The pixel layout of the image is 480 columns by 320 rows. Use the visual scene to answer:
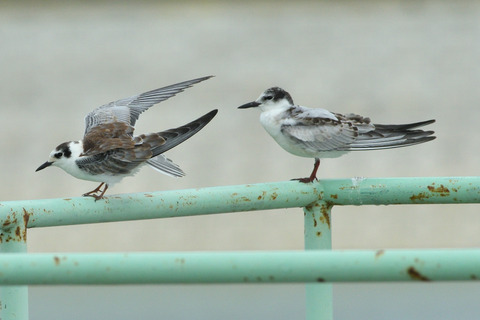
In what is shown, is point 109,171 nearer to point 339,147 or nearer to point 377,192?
point 339,147

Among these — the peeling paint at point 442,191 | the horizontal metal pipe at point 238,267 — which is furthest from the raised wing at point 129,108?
the horizontal metal pipe at point 238,267

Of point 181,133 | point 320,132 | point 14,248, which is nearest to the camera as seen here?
point 14,248

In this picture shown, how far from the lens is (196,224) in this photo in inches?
315

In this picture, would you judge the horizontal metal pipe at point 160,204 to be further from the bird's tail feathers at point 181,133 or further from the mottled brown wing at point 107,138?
the mottled brown wing at point 107,138

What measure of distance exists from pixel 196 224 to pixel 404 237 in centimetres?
171

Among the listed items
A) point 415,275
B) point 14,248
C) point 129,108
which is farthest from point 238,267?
point 129,108

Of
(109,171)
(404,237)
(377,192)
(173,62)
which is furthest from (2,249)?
(404,237)

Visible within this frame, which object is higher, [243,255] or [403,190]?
[403,190]

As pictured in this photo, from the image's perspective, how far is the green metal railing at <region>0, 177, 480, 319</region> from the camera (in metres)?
1.15

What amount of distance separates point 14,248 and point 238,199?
44 centimetres

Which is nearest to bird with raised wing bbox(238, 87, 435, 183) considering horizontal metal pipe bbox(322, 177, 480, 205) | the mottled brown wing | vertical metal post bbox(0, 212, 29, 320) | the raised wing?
the raised wing

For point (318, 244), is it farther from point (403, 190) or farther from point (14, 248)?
point (14, 248)

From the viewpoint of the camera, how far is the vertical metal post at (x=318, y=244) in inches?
74.9

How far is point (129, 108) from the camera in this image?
328 cm
